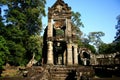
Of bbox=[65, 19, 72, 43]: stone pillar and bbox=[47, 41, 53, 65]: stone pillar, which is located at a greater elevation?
bbox=[65, 19, 72, 43]: stone pillar

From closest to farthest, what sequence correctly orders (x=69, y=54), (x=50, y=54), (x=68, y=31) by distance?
(x=69, y=54), (x=50, y=54), (x=68, y=31)

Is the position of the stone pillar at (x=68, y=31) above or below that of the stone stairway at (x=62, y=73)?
above

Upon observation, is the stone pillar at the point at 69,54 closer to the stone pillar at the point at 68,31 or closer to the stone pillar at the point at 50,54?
the stone pillar at the point at 68,31

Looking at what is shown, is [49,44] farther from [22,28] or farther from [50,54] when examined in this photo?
[22,28]

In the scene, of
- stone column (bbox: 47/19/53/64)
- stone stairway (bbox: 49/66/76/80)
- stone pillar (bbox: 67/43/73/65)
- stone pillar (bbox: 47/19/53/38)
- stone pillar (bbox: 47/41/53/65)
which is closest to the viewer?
stone stairway (bbox: 49/66/76/80)

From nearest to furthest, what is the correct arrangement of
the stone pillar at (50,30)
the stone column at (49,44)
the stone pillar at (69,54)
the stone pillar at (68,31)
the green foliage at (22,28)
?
the stone pillar at (69,54)
the stone column at (49,44)
the stone pillar at (68,31)
the stone pillar at (50,30)
the green foliage at (22,28)

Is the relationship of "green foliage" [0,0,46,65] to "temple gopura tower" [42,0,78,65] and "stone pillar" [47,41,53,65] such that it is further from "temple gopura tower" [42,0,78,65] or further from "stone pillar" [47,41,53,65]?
"stone pillar" [47,41,53,65]

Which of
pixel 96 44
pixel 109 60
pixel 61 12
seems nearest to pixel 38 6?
pixel 61 12

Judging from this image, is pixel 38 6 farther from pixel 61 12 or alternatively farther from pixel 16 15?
pixel 61 12

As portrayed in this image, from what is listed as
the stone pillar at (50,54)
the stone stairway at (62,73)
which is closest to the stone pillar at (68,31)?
the stone pillar at (50,54)

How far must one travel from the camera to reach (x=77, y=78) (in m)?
19.4

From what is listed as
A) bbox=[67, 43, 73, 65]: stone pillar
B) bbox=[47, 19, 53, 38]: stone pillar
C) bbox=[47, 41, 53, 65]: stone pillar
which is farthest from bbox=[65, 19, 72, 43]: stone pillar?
bbox=[47, 41, 53, 65]: stone pillar

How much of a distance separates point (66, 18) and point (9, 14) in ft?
38.7

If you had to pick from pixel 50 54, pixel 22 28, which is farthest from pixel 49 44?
pixel 22 28
